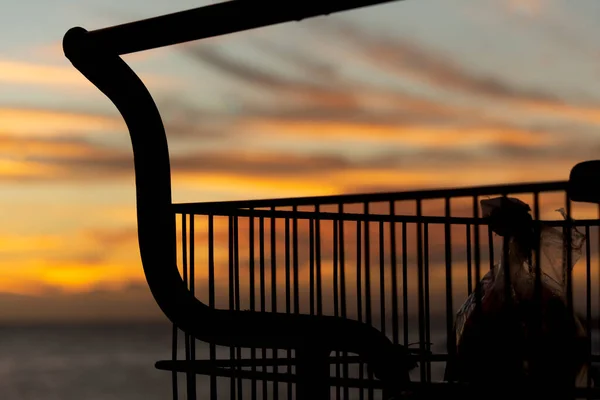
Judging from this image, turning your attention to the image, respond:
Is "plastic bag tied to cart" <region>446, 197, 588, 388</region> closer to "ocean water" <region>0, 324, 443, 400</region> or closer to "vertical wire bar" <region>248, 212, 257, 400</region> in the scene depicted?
"vertical wire bar" <region>248, 212, 257, 400</region>

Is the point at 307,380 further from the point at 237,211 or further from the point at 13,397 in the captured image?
the point at 13,397

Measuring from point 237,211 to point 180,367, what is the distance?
0.81 m

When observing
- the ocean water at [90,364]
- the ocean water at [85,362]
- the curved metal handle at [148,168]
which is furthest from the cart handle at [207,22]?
the ocean water at [85,362]

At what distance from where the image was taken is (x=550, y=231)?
437 centimetres

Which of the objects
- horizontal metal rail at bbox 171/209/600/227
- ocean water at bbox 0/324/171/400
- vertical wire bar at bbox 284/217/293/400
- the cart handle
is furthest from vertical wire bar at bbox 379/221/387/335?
ocean water at bbox 0/324/171/400

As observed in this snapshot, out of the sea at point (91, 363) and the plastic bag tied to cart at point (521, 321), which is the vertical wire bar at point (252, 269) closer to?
the plastic bag tied to cart at point (521, 321)

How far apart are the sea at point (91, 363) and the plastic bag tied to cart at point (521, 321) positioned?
16169 mm

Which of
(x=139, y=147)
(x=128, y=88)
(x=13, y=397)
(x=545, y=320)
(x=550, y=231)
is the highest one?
(x=128, y=88)

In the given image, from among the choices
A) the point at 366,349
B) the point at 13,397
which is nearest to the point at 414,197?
the point at 366,349

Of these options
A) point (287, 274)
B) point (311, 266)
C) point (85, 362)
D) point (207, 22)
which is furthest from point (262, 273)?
point (85, 362)

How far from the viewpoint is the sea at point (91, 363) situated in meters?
26.8

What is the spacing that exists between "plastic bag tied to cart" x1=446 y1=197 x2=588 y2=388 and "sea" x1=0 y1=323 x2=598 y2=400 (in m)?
Result: 16.2

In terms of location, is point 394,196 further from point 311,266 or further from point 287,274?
point 287,274

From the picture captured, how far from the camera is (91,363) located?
32.2m
